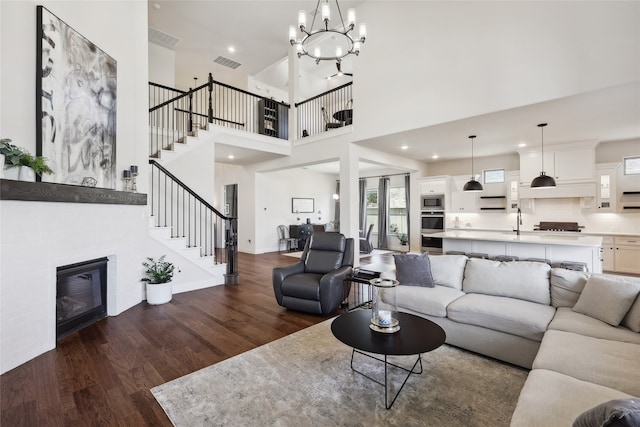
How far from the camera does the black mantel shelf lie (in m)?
2.35

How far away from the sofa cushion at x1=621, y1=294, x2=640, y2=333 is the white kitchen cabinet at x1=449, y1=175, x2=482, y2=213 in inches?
229

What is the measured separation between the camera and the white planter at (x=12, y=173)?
94.0 inches

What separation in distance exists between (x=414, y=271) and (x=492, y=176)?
578 cm

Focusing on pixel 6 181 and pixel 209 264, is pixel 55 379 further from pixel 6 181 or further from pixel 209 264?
pixel 209 264

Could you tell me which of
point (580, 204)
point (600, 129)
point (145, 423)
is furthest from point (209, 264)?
point (580, 204)

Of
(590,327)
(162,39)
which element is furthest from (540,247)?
(162,39)

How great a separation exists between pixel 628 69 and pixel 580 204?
4.19m

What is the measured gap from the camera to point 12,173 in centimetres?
242

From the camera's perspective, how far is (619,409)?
Answer: 2.69ft

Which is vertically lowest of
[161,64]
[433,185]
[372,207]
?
[372,207]

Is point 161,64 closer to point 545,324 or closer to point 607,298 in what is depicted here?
point 545,324

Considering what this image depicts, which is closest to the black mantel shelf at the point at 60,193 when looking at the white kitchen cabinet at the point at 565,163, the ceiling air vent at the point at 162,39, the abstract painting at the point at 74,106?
the abstract painting at the point at 74,106

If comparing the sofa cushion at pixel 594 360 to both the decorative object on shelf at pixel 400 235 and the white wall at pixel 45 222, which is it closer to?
the white wall at pixel 45 222

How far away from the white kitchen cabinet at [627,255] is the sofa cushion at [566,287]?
15.9 ft
